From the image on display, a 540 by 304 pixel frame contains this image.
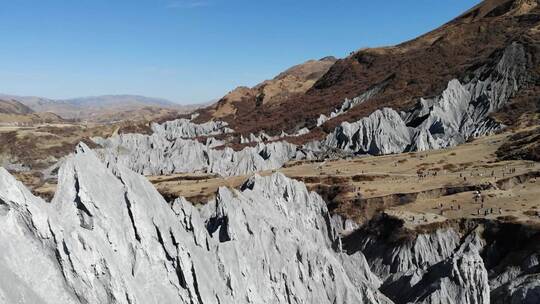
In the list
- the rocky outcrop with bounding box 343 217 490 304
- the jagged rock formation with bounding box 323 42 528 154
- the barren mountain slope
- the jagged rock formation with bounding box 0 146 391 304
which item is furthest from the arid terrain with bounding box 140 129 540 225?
the barren mountain slope

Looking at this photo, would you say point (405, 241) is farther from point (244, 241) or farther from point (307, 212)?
point (244, 241)

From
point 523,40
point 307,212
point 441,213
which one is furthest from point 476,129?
point 307,212

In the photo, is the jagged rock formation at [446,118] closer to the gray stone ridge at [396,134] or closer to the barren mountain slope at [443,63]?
the gray stone ridge at [396,134]

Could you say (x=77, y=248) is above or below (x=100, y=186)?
below

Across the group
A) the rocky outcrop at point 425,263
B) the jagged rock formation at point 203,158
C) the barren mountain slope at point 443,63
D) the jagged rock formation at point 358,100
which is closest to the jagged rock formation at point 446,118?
the barren mountain slope at point 443,63

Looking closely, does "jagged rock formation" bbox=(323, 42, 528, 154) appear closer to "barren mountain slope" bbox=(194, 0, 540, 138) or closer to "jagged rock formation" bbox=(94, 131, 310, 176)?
"barren mountain slope" bbox=(194, 0, 540, 138)
